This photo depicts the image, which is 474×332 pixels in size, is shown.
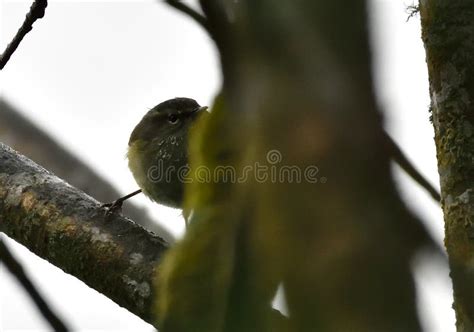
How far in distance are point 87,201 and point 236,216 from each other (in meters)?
1.88

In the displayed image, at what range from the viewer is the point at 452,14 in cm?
127

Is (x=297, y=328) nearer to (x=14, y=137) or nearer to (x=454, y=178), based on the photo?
(x=454, y=178)

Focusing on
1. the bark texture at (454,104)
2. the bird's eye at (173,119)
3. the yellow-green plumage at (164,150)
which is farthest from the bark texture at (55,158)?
the bark texture at (454,104)

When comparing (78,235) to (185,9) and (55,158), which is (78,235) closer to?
(185,9)

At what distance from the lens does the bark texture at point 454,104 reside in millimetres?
1301

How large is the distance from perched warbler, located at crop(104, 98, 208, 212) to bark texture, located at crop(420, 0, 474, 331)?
316cm

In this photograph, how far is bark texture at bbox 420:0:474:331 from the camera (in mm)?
1301

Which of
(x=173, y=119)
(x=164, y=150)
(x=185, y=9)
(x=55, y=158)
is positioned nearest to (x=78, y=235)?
(x=185, y=9)

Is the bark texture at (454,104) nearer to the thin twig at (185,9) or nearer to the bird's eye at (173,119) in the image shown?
the thin twig at (185,9)

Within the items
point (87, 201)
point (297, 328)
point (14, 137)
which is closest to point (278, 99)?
point (297, 328)

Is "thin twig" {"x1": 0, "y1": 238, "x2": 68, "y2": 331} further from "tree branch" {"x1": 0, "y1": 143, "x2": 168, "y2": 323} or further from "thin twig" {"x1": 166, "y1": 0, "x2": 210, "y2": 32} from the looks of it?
"thin twig" {"x1": 166, "y1": 0, "x2": 210, "y2": 32}

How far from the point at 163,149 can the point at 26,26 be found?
228 cm

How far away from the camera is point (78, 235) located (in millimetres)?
2400

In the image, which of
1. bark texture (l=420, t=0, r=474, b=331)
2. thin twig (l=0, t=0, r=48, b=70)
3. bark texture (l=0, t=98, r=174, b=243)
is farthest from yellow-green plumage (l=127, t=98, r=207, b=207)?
bark texture (l=420, t=0, r=474, b=331)
